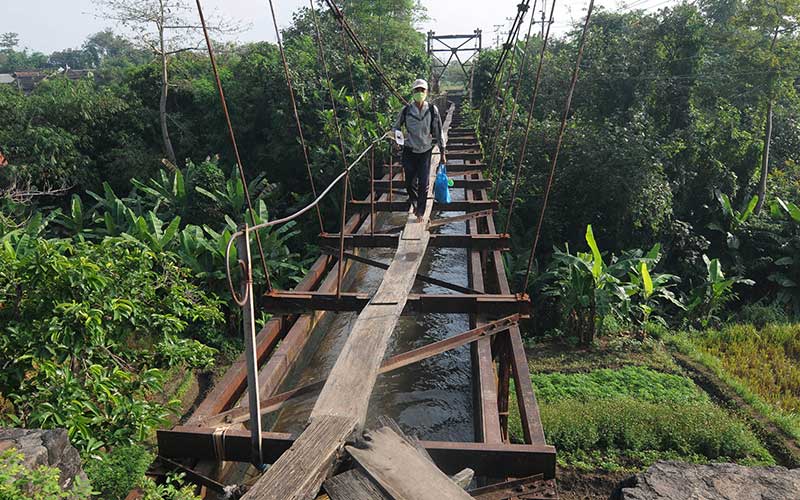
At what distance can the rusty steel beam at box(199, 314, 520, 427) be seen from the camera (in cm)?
267

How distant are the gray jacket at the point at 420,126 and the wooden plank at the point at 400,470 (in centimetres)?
346

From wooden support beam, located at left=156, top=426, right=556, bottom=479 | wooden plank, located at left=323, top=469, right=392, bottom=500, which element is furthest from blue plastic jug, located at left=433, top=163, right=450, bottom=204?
wooden plank, located at left=323, top=469, right=392, bottom=500

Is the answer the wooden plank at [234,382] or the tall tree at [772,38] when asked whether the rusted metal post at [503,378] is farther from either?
the tall tree at [772,38]

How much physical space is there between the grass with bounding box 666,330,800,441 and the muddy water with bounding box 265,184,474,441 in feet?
9.45

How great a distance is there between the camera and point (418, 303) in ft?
12.2

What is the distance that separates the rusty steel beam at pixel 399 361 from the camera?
105 inches

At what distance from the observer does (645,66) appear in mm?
11266

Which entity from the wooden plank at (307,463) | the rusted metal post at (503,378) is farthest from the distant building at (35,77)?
the wooden plank at (307,463)

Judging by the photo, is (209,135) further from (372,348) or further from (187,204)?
(372,348)

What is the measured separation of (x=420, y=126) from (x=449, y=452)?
3.37 metres

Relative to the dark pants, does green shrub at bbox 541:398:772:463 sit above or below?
below

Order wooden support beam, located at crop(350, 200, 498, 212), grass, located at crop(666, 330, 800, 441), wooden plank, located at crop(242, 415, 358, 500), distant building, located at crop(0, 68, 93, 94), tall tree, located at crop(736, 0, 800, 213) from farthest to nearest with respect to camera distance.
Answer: distant building, located at crop(0, 68, 93, 94), tall tree, located at crop(736, 0, 800, 213), wooden support beam, located at crop(350, 200, 498, 212), grass, located at crop(666, 330, 800, 441), wooden plank, located at crop(242, 415, 358, 500)

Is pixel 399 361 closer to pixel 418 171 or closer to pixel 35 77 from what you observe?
pixel 418 171

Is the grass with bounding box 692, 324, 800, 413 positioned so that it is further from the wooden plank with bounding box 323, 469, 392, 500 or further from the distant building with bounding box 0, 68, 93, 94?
the distant building with bounding box 0, 68, 93, 94
